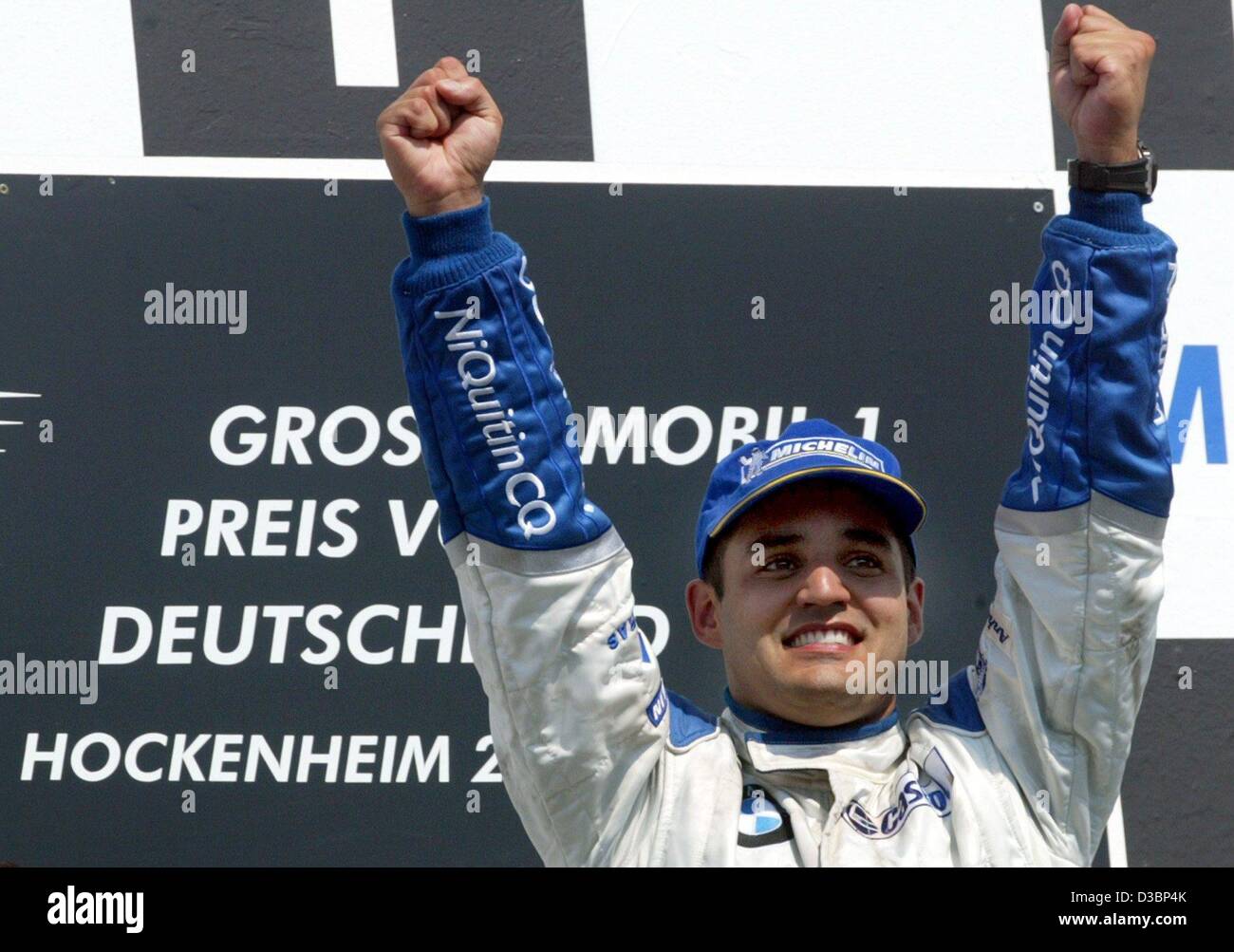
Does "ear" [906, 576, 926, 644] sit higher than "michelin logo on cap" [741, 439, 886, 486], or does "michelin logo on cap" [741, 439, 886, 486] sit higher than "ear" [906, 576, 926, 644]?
"michelin logo on cap" [741, 439, 886, 486]

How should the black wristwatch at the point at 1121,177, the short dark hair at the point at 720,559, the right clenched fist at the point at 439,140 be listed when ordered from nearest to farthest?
the right clenched fist at the point at 439,140 < the black wristwatch at the point at 1121,177 < the short dark hair at the point at 720,559

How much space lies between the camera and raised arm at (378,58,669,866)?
61.4 inches

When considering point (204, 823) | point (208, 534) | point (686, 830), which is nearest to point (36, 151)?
point (208, 534)

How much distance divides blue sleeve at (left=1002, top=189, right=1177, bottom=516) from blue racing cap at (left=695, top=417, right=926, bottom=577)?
0.52ft

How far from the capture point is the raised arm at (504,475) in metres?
1.56

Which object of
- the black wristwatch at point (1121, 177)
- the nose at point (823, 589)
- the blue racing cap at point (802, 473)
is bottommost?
the nose at point (823, 589)

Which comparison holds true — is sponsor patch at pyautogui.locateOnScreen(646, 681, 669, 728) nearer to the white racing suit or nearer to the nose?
the white racing suit

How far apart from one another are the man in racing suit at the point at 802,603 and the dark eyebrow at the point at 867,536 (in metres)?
0.05

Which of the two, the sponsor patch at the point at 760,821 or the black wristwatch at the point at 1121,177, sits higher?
the black wristwatch at the point at 1121,177

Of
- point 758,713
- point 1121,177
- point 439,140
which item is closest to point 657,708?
point 758,713

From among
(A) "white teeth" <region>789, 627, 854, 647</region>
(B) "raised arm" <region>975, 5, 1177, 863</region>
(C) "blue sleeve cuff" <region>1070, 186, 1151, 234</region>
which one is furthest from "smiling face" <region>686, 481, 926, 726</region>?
(C) "blue sleeve cuff" <region>1070, 186, 1151, 234</region>

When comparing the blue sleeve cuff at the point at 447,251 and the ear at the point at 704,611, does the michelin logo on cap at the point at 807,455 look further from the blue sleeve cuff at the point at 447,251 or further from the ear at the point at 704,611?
the blue sleeve cuff at the point at 447,251

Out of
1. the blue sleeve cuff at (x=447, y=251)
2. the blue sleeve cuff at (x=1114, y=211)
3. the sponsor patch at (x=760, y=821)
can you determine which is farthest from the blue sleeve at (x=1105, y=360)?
the blue sleeve cuff at (x=447, y=251)

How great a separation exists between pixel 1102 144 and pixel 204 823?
1385mm
